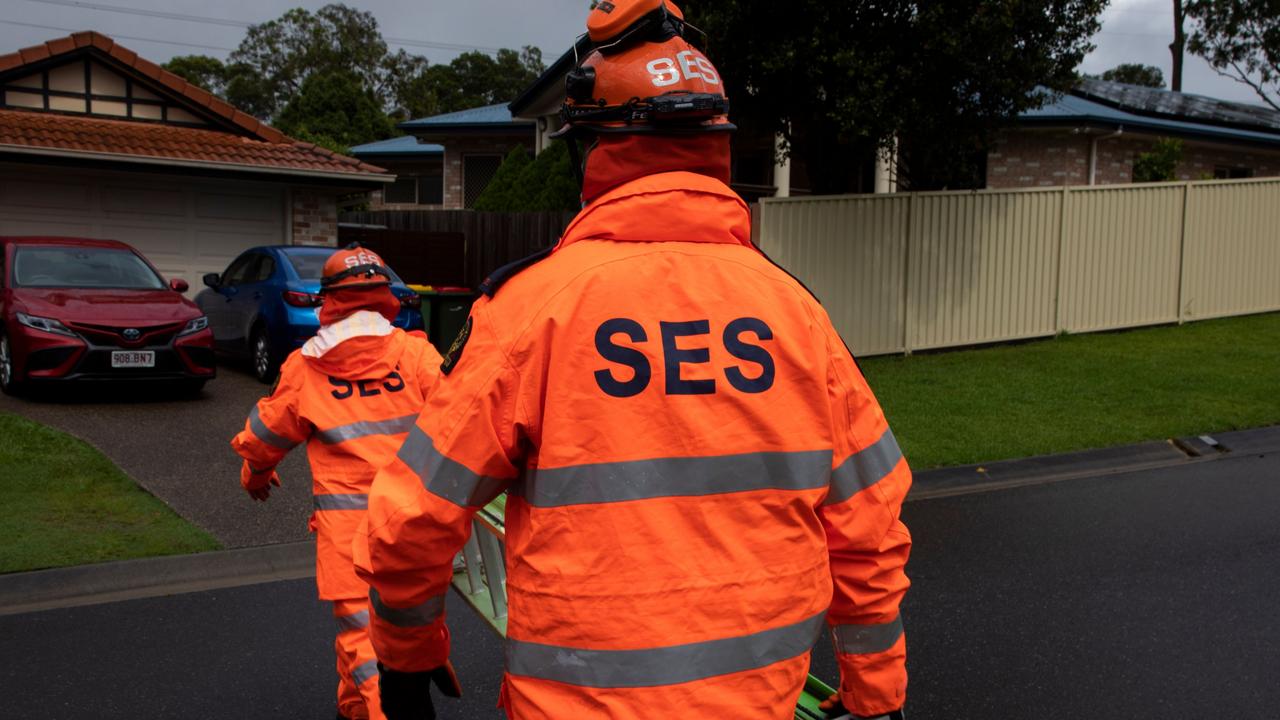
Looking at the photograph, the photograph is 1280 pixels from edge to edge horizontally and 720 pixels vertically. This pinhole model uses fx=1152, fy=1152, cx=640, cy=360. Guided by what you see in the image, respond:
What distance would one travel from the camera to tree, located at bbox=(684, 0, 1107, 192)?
11430 mm

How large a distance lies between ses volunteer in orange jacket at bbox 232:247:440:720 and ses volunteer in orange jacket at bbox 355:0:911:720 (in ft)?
6.33

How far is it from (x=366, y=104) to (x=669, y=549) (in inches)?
1746

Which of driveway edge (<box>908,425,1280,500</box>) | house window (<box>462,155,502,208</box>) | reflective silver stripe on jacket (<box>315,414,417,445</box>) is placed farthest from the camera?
house window (<box>462,155,502,208</box>)

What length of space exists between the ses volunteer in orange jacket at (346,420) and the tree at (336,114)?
1524 inches

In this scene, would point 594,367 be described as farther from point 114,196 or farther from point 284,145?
point 284,145

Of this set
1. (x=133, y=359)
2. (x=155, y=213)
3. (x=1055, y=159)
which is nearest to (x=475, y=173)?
(x=155, y=213)

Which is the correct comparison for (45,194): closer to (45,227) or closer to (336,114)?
(45,227)

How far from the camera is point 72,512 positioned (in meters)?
7.33

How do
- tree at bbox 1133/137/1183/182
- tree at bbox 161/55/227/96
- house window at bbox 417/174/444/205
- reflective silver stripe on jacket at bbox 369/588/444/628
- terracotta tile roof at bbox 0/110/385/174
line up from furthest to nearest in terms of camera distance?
tree at bbox 161/55/227/96
house window at bbox 417/174/444/205
tree at bbox 1133/137/1183/182
terracotta tile roof at bbox 0/110/385/174
reflective silver stripe on jacket at bbox 369/588/444/628

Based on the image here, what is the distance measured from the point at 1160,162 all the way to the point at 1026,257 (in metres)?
6.65

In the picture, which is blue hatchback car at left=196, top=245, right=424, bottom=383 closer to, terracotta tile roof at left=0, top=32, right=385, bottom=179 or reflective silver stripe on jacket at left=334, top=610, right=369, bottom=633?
terracotta tile roof at left=0, top=32, right=385, bottom=179

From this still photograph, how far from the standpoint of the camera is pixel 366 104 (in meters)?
43.8

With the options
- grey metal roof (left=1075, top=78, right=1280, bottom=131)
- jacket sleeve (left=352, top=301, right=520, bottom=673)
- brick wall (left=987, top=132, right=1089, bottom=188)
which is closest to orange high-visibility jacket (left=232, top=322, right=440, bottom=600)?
jacket sleeve (left=352, top=301, right=520, bottom=673)

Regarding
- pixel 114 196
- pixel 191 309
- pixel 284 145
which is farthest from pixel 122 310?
pixel 284 145
